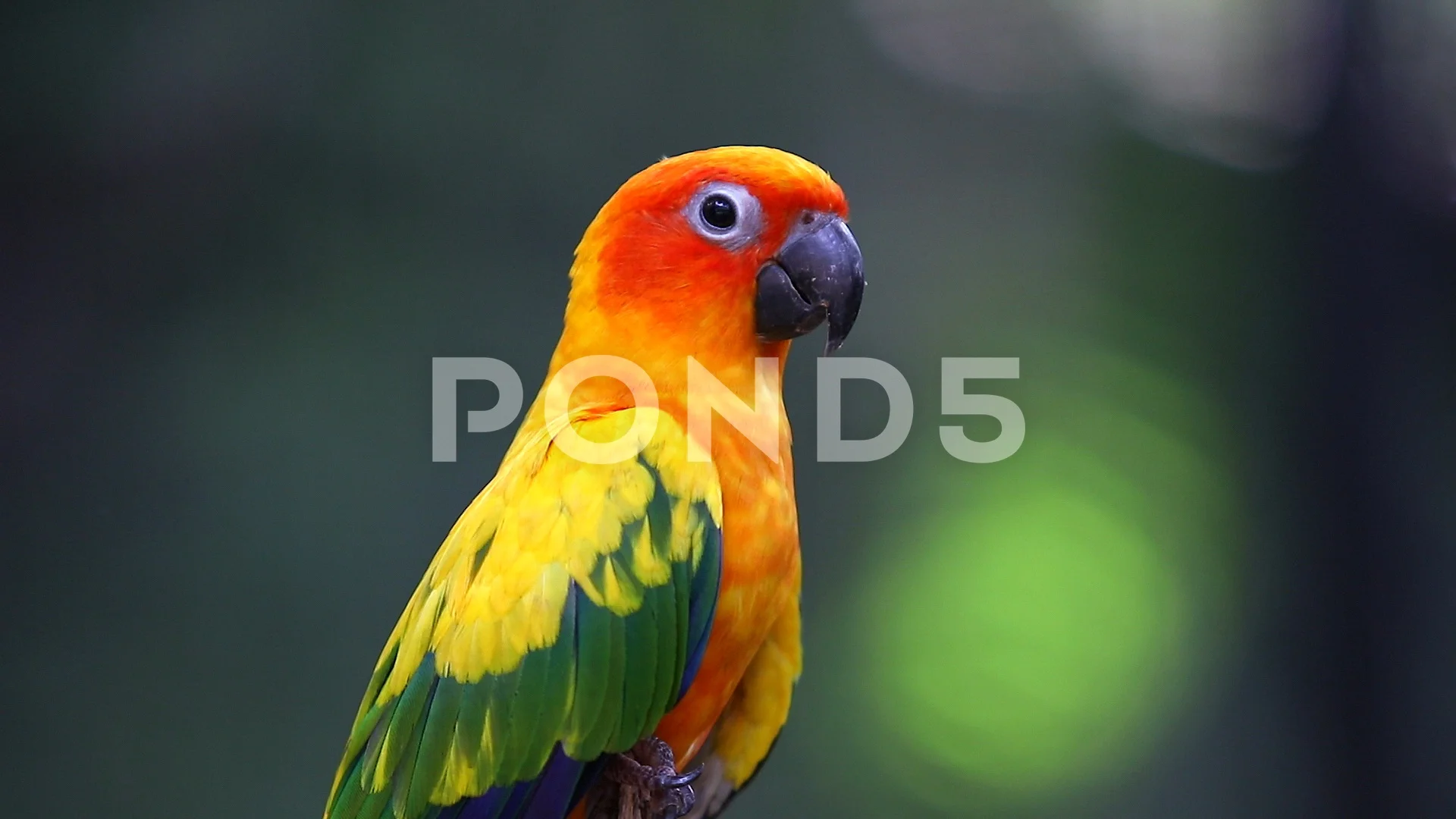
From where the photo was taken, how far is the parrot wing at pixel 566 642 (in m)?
1.22

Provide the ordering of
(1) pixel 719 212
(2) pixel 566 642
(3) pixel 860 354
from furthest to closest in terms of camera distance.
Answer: (3) pixel 860 354, (1) pixel 719 212, (2) pixel 566 642

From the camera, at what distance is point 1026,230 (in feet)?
9.98

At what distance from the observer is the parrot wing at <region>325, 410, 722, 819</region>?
1223 millimetres

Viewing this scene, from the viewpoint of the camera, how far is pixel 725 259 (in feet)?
4.58

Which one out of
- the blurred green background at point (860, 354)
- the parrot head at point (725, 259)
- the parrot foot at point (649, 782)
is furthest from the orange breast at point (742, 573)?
the blurred green background at point (860, 354)

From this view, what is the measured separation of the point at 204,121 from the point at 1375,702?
304 cm

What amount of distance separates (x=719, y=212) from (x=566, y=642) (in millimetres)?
553

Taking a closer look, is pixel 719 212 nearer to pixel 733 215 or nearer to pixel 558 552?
pixel 733 215

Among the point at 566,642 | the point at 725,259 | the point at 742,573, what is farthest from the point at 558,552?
the point at 725,259

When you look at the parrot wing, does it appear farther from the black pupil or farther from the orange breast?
the black pupil

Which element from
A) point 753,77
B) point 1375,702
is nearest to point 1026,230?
point 753,77

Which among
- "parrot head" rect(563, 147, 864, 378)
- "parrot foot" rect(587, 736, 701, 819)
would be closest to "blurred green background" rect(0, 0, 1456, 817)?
"parrot head" rect(563, 147, 864, 378)

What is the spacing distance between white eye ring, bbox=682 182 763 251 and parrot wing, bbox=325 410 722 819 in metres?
0.31

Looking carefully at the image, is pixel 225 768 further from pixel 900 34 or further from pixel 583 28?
pixel 900 34
